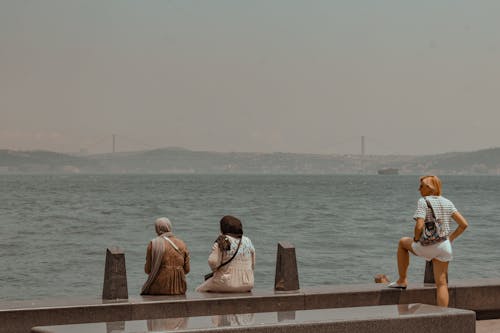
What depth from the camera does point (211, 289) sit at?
10539 mm

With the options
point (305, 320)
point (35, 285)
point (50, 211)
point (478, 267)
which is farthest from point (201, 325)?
point (50, 211)

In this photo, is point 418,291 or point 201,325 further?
point 418,291

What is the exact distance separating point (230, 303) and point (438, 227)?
7.21ft

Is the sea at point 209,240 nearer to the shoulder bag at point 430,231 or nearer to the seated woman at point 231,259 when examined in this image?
the seated woman at point 231,259

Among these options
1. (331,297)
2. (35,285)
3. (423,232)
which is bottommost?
(35,285)

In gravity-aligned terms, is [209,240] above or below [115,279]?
below

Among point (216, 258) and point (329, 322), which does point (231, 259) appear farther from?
point (329, 322)

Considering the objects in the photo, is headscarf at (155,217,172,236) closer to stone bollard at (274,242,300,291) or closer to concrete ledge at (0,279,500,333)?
concrete ledge at (0,279,500,333)

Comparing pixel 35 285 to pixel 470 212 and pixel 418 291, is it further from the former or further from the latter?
pixel 470 212

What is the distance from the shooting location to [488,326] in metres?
10.7

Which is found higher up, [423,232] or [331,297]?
[423,232]

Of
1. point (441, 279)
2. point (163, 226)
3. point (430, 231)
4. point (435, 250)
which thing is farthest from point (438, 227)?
point (163, 226)

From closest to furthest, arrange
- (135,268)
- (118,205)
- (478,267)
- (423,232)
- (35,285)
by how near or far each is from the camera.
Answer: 1. (423,232)
2. (35,285)
3. (135,268)
4. (478,267)
5. (118,205)

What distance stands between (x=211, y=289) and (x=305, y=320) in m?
2.62
